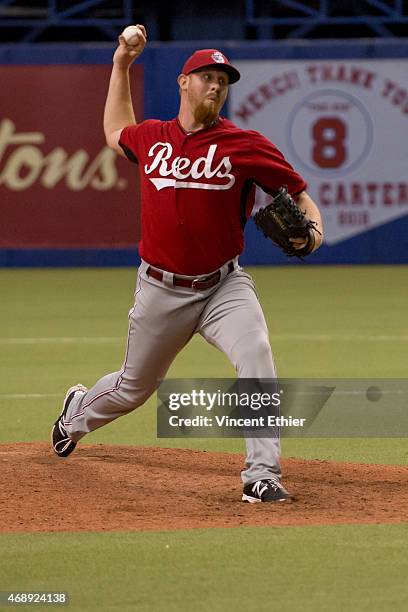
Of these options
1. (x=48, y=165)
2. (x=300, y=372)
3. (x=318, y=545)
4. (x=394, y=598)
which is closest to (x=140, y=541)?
(x=318, y=545)

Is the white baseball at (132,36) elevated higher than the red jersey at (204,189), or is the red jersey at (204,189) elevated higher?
the white baseball at (132,36)

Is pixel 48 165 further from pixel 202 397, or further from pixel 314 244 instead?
pixel 314 244

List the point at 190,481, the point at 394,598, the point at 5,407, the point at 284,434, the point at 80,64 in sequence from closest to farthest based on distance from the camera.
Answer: the point at 394,598, the point at 190,481, the point at 284,434, the point at 5,407, the point at 80,64

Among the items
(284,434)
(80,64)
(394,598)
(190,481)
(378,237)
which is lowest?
(394,598)

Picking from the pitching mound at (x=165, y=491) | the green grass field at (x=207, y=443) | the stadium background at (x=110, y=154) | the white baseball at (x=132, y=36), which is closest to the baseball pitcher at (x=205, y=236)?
the pitching mound at (x=165, y=491)

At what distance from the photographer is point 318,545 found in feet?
16.9

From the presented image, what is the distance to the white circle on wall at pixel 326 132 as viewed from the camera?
18.9 m

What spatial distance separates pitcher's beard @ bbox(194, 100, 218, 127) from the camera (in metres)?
6.09

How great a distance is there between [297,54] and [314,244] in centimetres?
1332

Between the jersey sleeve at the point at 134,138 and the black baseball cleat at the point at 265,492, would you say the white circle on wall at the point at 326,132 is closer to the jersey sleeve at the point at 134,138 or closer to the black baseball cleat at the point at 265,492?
the jersey sleeve at the point at 134,138

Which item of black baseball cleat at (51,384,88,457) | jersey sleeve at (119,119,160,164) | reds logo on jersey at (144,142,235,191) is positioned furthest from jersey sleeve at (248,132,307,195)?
black baseball cleat at (51,384,88,457)

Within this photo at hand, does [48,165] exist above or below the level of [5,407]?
above

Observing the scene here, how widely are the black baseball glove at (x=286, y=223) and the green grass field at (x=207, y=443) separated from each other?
1313 mm

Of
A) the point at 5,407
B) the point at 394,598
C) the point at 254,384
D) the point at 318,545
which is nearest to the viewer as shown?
the point at 394,598
